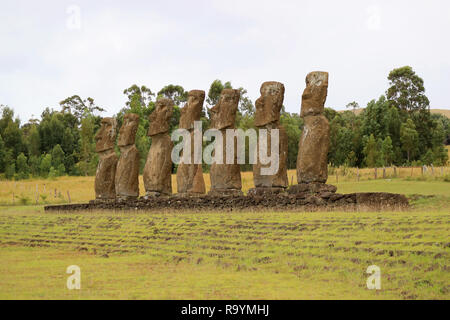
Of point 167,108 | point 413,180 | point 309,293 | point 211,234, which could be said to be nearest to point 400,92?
point 413,180

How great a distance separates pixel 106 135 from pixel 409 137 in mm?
36379

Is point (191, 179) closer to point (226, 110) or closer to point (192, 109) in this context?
point (192, 109)

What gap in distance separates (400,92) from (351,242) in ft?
175

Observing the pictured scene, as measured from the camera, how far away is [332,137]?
53.6m

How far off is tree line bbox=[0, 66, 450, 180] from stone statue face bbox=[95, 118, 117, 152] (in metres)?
22.6

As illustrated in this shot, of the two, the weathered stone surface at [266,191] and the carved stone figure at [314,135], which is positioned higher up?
the carved stone figure at [314,135]

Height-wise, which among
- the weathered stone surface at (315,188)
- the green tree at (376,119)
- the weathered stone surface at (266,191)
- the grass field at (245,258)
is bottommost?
the grass field at (245,258)

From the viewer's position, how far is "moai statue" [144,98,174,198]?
2120 centimetres

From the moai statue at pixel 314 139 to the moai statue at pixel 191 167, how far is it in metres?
4.36

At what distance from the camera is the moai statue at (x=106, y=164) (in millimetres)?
23516

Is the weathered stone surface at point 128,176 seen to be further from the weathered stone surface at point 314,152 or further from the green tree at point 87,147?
the green tree at point 87,147

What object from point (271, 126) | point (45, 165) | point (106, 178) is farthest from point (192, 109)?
point (45, 165)

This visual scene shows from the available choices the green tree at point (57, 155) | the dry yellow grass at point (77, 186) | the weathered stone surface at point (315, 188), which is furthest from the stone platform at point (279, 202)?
the green tree at point (57, 155)

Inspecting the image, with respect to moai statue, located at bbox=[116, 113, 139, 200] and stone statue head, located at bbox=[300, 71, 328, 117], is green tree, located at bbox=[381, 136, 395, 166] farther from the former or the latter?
stone statue head, located at bbox=[300, 71, 328, 117]
